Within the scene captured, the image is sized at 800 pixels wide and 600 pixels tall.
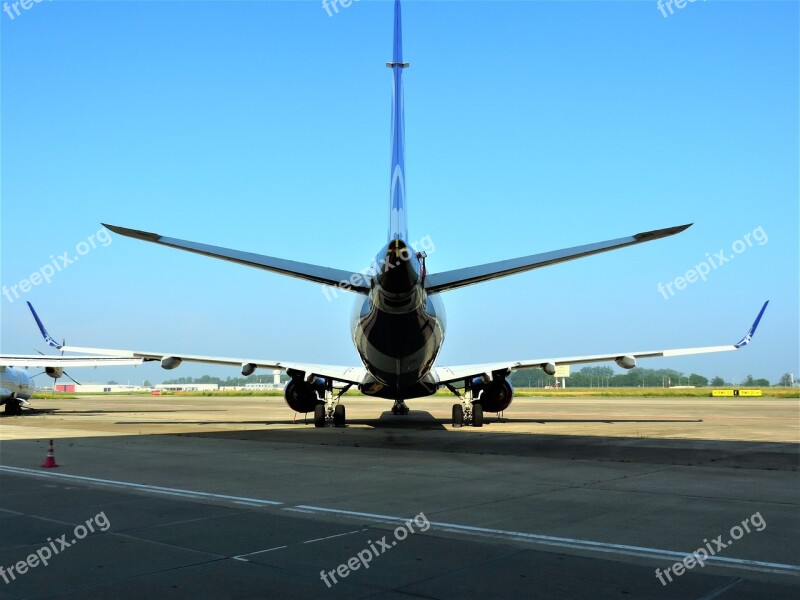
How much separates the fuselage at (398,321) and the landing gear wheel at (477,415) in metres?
5.93

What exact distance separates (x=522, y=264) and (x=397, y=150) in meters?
6.55

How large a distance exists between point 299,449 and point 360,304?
4787mm

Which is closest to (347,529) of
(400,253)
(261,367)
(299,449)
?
(400,253)

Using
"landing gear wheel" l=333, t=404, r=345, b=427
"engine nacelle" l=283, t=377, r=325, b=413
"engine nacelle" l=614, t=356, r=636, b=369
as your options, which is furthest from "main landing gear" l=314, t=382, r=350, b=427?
"engine nacelle" l=614, t=356, r=636, b=369

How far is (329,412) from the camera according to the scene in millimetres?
28062

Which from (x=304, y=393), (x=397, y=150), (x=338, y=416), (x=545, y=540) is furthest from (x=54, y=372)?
(x=545, y=540)


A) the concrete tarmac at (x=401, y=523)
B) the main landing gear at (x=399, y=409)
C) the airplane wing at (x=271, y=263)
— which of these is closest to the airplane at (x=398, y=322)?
the airplane wing at (x=271, y=263)

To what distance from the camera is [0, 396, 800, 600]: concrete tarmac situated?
20.5 feet

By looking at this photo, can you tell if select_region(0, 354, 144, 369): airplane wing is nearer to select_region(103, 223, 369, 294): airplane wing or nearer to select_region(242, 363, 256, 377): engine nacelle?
select_region(242, 363, 256, 377): engine nacelle

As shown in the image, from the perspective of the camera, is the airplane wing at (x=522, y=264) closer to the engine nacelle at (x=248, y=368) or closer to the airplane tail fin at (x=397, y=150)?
the airplane tail fin at (x=397, y=150)

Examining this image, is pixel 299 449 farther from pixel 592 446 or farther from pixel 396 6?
pixel 396 6

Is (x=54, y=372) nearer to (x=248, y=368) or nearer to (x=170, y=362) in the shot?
(x=170, y=362)

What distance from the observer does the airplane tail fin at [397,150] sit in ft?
62.0

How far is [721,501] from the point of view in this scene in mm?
10484
